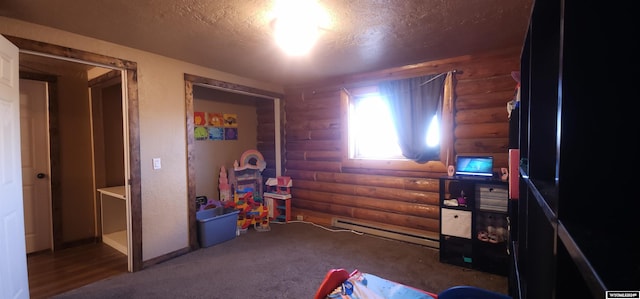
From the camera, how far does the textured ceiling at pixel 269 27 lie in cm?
205

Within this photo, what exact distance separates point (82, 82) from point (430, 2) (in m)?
4.44

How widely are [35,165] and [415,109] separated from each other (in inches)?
190

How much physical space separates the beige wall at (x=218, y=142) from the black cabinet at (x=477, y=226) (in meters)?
3.64

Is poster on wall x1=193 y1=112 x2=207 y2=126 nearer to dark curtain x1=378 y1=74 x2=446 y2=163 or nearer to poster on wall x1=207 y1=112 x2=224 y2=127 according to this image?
poster on wall x1=207 y1=112 x2=224 y2=127

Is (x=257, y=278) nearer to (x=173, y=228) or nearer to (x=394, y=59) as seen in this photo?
(x=173, y=228)

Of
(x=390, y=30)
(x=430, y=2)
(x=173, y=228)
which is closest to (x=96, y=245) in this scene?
(x=173, y=228)

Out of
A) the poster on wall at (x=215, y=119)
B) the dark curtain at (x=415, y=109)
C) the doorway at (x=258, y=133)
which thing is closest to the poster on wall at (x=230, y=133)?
the poster on wall at (x=215, y=119)

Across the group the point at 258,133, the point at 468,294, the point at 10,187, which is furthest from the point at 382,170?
the point at 10,187

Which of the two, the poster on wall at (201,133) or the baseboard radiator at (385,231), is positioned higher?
the poster on wall at (201,133)

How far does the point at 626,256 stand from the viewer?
411mm

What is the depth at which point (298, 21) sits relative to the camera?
88.2 inches

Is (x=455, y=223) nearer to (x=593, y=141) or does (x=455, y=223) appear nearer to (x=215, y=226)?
(x=593, y=141)

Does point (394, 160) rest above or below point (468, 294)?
above

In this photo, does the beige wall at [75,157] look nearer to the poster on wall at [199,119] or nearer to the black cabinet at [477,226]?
the poster on wall at [199,119]
